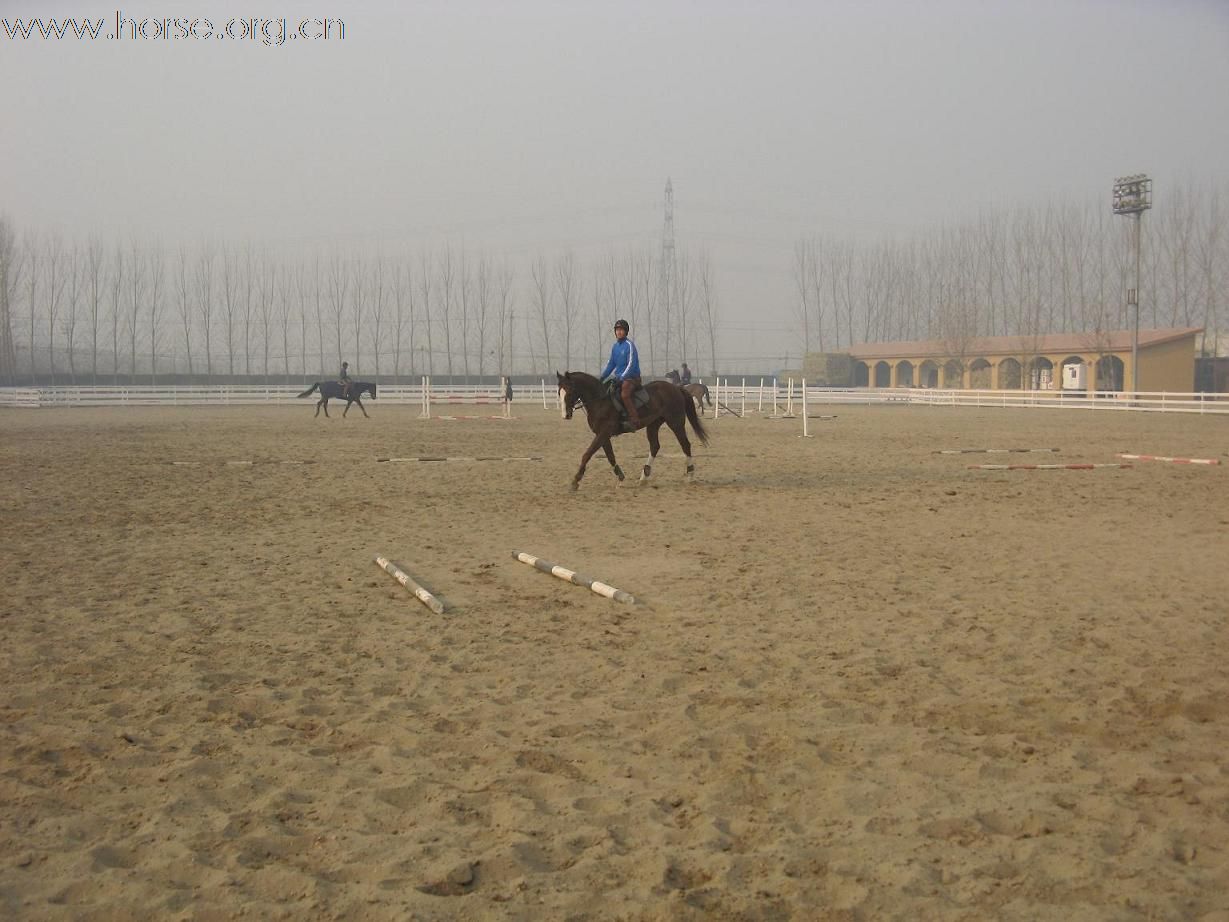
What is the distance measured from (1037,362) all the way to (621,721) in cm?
6685

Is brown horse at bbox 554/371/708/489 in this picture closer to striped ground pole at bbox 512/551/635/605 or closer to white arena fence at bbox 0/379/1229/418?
striped ground pole at bbox 512/551/635/605

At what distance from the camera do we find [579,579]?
764 centimetres

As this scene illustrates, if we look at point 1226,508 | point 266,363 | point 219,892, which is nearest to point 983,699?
point 219,892

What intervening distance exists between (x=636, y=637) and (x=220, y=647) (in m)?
2.59

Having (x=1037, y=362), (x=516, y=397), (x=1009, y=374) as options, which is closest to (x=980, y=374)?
(x=1009, y=374)

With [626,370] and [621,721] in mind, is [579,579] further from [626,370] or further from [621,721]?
[626,370]

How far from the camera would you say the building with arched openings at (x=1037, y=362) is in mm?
54000

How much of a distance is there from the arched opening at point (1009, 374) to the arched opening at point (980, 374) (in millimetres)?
995

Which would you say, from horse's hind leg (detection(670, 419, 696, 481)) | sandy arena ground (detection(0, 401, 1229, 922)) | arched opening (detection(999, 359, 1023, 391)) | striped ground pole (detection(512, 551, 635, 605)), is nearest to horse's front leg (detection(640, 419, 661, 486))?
horse's hind leg (detection(670, 419, 696, 481))

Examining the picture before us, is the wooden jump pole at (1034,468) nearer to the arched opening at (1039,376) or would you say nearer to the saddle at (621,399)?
the saddle at (621,399)

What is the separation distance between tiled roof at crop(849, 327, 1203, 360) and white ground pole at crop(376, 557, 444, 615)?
54320 mm

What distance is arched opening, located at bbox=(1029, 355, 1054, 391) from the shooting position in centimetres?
6214

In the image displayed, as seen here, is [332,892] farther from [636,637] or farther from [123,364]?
[123,364]

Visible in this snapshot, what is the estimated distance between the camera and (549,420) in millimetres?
36500
